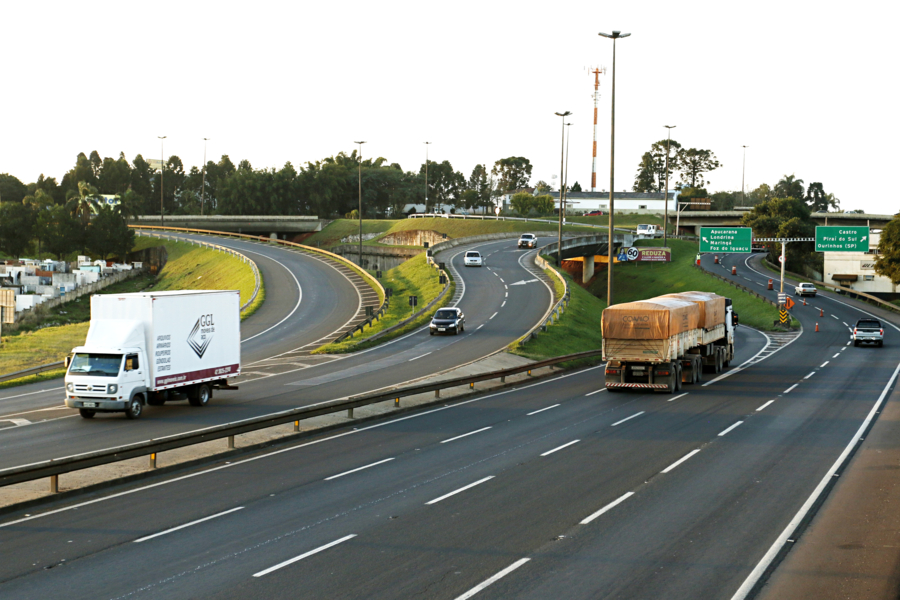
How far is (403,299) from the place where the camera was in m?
62.8

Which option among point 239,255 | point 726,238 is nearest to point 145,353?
point 726,238

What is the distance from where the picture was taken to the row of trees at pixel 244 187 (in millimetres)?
158000

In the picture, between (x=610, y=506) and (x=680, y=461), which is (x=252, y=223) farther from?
(x=610, y=506)

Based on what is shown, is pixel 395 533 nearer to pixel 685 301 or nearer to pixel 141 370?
pixel 141 370

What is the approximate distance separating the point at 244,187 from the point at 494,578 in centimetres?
15312

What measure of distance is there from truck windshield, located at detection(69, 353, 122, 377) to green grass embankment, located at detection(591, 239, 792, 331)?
54.0 m

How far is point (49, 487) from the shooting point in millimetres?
15234

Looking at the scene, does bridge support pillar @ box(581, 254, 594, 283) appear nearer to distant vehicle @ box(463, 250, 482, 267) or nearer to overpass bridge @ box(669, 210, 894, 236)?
distant vehicle @ box(463, 250, 482, 267)

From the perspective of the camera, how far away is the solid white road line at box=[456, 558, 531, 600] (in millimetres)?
10141

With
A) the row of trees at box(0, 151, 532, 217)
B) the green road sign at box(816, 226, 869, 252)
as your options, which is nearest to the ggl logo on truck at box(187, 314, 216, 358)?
the green road sign at box(816, 226, 869, 252)

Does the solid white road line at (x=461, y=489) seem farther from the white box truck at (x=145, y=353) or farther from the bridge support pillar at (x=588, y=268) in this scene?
the bridge support pillar at (x=588, y=268)

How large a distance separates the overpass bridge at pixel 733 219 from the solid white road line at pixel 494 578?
121 m

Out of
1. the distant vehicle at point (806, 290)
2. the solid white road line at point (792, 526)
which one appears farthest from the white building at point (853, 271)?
the solid white road line at point (792, 526)

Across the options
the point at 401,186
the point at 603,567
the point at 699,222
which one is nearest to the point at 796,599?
the point at 603,567
